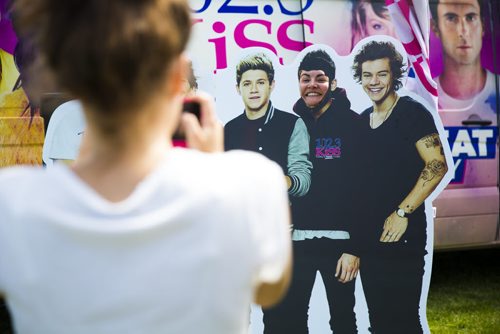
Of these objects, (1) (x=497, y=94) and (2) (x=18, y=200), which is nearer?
(2) (x=18, y=200)

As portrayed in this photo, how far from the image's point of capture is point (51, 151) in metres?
2.96

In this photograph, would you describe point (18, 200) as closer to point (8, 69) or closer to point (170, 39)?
point (170, 39)

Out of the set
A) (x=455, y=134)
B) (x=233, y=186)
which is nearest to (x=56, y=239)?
(x=233, y=186)

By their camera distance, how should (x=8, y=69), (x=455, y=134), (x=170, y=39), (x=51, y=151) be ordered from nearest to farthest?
(x=170, y=39) → (x=51, y=151) → (x=8, y=69) → (x=455, y=134)

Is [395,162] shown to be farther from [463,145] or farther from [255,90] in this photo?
[463,145]

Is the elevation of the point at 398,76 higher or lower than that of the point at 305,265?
higher

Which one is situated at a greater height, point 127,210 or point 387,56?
point 387,56

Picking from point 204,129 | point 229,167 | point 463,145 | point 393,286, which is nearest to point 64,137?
point 393,286

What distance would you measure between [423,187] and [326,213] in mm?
431

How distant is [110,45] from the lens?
→ 832 millimetres

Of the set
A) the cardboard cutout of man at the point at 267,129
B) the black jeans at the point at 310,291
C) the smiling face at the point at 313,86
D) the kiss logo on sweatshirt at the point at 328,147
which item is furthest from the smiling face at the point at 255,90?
the black jeans at the point at 310,291

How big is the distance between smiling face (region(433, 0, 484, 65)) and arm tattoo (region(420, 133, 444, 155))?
1496 millimetres

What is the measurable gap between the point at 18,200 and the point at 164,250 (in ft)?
0.62

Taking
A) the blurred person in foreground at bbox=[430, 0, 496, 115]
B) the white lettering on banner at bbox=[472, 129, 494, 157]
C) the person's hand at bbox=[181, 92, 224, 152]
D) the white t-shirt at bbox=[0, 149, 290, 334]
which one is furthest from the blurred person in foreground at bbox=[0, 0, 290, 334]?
the white lettering on banner at bbox=[472, 129, 494, 157]
